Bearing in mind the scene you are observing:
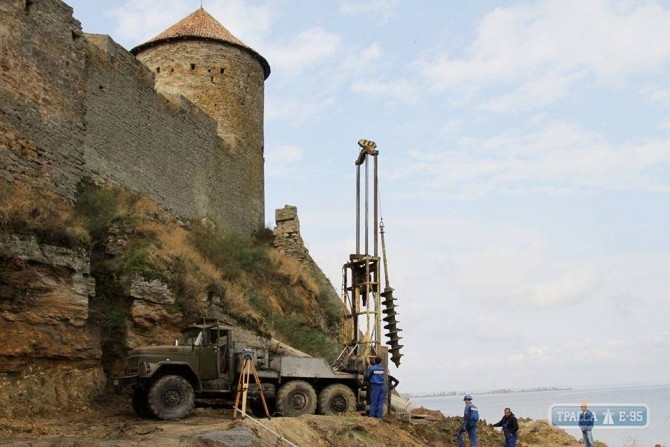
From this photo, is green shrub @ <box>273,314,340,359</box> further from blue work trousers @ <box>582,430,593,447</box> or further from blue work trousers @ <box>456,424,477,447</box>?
blue work trousers @ <box>582,430,593,447</box>

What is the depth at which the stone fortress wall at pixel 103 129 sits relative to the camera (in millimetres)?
14445

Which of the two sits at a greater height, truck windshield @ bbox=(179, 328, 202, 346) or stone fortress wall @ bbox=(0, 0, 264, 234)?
stone fortress wall @ bbox=(0, 0, 264, 234)

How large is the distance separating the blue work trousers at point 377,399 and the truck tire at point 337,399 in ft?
1.06

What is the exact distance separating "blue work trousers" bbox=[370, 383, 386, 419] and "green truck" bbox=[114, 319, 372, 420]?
36cm

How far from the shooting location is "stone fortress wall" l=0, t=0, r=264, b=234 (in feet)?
47.4

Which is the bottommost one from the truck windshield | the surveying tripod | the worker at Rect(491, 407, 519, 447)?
the worker at Rect(491, 407, 519, 447)

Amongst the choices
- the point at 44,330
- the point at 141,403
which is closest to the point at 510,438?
the point at 141,403

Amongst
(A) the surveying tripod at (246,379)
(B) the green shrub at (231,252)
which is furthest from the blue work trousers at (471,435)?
(B) the green shrub at (231,252)

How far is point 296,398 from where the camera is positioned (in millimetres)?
13023

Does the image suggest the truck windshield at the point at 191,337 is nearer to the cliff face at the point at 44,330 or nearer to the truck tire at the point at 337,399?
the cliff face at the point at 44,330

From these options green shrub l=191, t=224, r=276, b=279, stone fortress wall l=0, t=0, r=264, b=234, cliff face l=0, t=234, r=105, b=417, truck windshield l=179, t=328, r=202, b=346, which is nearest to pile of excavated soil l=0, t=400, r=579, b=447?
cliff face l=0, t=234, r=105, b=417

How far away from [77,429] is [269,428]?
260 cm

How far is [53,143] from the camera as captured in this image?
1521cm

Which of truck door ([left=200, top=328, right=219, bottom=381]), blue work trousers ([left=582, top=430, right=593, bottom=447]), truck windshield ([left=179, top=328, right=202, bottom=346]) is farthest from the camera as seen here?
blue work trousers ([left=582, top=430, right=593, bottom=447])
